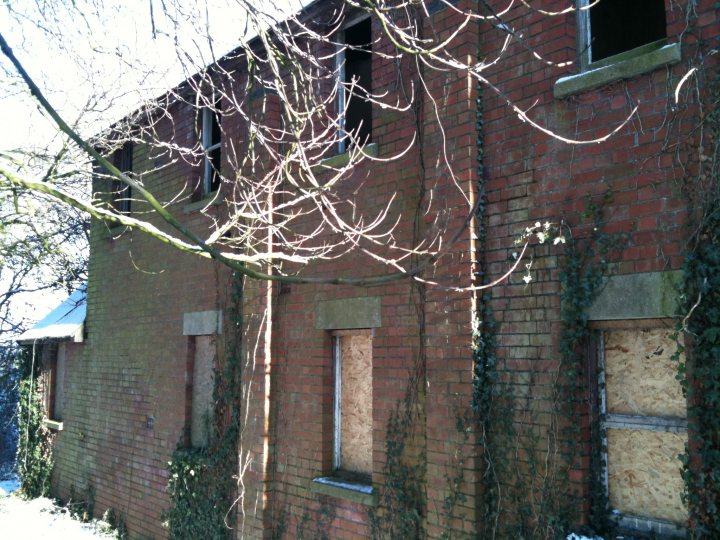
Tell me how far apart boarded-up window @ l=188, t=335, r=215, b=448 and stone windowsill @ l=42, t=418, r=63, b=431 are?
4878 millimetres

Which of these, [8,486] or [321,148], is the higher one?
[321,148]

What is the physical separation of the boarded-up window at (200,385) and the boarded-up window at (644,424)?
18.0ft

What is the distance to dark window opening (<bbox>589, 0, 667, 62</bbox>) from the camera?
6.33 meters

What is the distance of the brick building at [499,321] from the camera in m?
4.46

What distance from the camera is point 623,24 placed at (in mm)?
6664

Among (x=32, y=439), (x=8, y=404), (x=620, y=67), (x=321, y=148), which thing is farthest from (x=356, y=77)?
(x=8, y=404)

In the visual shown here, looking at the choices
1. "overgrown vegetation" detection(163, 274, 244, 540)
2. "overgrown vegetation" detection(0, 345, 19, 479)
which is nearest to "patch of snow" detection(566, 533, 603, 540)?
"overgrown vegetation" detection(163, 274, 244, 540)

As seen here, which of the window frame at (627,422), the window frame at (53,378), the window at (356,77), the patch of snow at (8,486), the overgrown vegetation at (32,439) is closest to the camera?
the window frame at (627,422)

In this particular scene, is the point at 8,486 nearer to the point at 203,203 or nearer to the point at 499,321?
the point at 203,203

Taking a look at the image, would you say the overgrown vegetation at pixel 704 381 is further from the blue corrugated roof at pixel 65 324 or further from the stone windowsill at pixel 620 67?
the blue corrugated roof at pixel 65 324

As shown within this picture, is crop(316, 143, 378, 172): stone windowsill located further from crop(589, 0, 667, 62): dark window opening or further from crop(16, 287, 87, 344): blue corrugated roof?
crop(16, 287, 87, 344): blue corrugated roof

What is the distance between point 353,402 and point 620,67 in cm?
396

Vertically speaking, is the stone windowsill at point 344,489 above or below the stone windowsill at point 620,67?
below

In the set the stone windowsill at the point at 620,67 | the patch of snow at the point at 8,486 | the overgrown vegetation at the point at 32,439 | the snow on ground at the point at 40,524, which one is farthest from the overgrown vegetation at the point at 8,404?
the stone windowsill at the point at 620,67
